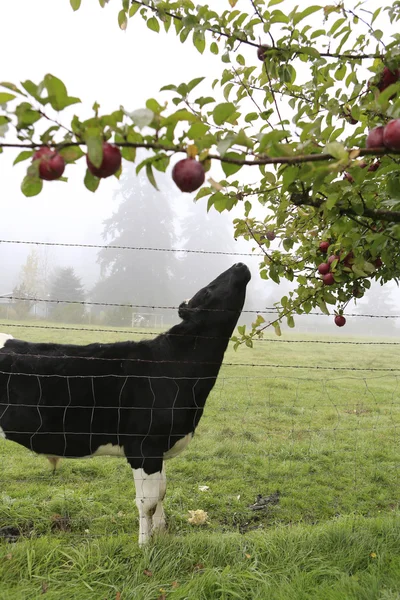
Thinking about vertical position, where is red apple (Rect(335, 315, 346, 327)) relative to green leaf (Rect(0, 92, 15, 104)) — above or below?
below

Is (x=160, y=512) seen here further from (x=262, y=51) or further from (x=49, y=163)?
(x=262, y=51)

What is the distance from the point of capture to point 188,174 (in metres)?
0.97

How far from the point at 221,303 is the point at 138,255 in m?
38.3

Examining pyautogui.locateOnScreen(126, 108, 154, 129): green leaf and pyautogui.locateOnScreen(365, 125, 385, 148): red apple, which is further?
pyautogui.locateOnScreen(365, 125, 385, 148): red apple

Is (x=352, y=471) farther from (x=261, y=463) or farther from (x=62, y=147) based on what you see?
(x=62, y=147)

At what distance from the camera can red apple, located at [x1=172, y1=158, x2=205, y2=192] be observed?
0.97m

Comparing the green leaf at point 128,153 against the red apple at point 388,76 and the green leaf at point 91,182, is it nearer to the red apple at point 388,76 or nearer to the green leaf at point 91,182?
the green leaf at point 91,182

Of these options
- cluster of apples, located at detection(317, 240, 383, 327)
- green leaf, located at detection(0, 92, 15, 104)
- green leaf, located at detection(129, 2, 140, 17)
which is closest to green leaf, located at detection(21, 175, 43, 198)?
green leaf, located at detection(0, 92, 15, 104)

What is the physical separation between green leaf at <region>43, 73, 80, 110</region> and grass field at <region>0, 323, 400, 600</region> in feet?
5.60

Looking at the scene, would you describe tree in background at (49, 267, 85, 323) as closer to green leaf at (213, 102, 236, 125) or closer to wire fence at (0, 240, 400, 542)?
wire fence at (0, 240, 400, 542)

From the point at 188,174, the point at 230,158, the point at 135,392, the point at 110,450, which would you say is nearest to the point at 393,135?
the point at 230,158

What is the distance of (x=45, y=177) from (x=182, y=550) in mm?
2643

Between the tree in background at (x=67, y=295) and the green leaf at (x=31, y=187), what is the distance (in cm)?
2540

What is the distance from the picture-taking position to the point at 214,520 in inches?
136
